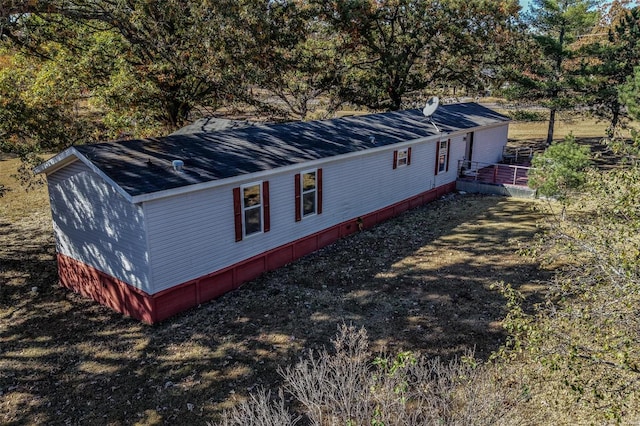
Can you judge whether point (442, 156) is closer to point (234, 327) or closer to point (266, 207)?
point (266, 207)

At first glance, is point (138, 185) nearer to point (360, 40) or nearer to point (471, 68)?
point (360, 40)

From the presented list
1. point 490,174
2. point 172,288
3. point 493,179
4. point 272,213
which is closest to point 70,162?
point 172,288

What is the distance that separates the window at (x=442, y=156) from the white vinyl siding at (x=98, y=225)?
14169 millimetres

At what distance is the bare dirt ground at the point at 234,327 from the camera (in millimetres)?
8297

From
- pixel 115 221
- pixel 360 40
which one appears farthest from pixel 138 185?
pixel 360 40

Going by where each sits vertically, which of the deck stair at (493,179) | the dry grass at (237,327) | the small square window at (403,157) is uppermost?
the small square window at (403,157)

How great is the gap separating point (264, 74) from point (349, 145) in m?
10.2

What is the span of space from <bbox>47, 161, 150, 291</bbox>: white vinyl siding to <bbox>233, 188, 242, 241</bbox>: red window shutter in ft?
8.66

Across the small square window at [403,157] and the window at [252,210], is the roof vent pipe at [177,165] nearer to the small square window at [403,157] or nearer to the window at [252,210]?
the window at [252,210]

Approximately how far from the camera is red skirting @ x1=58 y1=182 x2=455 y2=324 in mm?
10734

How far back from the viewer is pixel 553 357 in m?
4.81

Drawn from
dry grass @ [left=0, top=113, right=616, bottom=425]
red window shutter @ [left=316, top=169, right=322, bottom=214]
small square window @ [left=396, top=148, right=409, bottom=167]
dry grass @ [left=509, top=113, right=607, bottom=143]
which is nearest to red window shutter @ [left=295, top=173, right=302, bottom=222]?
red window shutter @ [left=316, top=169, right=322, bottom=214]

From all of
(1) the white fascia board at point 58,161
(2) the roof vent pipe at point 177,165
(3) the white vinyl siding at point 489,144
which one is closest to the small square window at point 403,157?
(3) the white vinyl siding at point 489,144

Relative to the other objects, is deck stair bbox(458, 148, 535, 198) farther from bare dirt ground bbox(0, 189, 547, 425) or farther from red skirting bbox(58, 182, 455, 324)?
red skirting bbox(58, 182, 455, 324)
